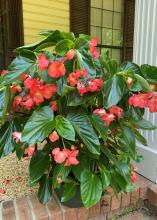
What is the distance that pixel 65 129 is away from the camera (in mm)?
922

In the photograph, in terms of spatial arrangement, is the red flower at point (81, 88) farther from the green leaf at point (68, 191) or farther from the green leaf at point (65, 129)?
the green leaf at point (68, 191)

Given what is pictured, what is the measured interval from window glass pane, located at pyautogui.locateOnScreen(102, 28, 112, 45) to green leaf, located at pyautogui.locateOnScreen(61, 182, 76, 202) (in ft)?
13.0

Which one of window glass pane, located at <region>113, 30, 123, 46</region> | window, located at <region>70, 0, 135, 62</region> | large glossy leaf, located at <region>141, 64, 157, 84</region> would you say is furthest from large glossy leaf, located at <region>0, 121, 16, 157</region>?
window glass pane, located at <region>113, 30, 123, 46</region>

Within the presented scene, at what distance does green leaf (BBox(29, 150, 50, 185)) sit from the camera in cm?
114

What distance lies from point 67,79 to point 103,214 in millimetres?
1010

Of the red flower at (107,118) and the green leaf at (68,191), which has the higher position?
the red flower at (107,118)

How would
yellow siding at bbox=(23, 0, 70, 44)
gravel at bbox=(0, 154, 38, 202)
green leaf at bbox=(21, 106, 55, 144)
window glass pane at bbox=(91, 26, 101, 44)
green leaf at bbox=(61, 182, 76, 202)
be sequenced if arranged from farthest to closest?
window glass pane at bbox=(91, 26, 101, 44), yellow siding at bbox=(23, 0, 70, 44), gravel at bbox=(0, 154, 38, 202), green leaf at bbox=(61, 182, 76, 202), green leaf at bbox=(21, 106, 55, 144)

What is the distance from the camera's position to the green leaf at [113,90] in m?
0.97

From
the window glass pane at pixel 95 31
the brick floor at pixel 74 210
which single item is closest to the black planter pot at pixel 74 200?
the brick floor at pixel 74 210

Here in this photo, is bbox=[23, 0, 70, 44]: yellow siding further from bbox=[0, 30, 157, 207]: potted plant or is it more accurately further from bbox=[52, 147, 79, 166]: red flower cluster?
bbox=[52, 147, 79, 166]: red flower cluster

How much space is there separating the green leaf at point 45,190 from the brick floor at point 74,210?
164 mm

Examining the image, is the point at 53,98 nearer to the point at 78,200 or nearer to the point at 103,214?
the point at 78,200

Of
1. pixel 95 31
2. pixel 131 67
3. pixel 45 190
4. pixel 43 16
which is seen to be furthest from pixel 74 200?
pixel 95 31

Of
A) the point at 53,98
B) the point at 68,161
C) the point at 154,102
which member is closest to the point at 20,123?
the point at 53,98
